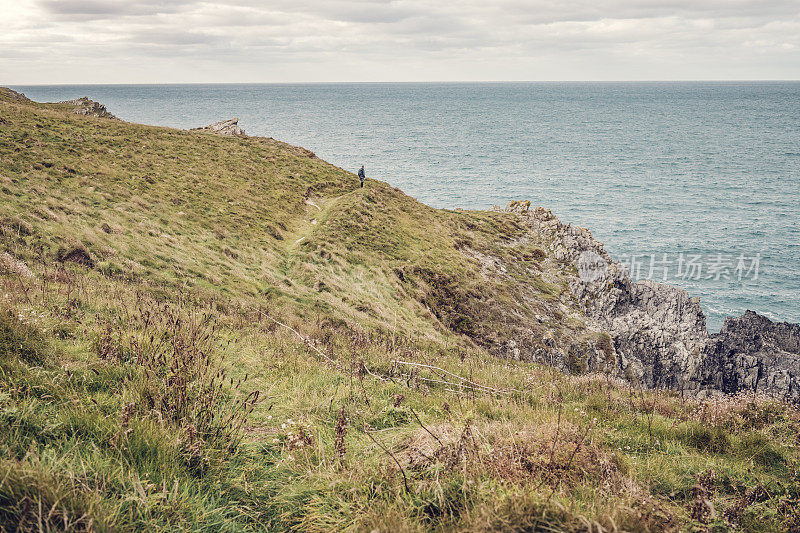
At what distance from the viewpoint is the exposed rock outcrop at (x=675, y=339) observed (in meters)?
25.9

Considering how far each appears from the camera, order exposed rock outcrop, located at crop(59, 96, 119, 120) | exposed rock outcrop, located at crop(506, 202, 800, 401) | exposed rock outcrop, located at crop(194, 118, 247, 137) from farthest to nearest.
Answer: exposed rock outcrop, located at crop(194, 118, 247, 137) < exposed rock outcrop, located at crop(59, 96, 119, 120) < exposed rock outcrop, located at crop(506, 202, 800, 401)

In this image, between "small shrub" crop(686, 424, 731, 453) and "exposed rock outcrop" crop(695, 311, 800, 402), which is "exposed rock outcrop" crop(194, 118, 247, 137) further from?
"small shrub" crop(686, 424, 731, 453)

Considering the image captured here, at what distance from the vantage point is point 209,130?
48781mm

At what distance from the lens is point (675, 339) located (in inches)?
1082

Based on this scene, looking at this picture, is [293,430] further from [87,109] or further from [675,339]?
[87,109]

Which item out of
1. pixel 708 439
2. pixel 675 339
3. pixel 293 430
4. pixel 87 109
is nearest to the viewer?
pixel 293 430

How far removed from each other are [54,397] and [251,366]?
10.8 ft

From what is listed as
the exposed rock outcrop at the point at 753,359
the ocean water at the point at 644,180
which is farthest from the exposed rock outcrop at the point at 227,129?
the exposed rock outcrop at the point at 753,359

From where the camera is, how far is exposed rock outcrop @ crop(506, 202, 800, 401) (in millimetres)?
25938

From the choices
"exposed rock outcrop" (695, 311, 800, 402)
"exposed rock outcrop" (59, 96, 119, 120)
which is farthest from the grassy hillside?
"exposed rock outcrop" (59, 96, 119, 120)

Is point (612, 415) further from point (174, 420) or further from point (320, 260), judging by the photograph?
point (320, 260)

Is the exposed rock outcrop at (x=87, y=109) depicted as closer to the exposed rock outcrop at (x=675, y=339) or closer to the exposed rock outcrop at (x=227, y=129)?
the exposed rock outcrop at (x=227, y=129)

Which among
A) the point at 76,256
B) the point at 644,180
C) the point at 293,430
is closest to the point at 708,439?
the point at 293,430

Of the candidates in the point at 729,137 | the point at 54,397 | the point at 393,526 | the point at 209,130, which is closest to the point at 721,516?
the point at 393,526
